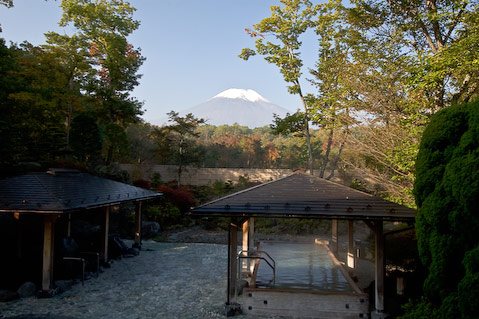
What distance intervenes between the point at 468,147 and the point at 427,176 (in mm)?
801

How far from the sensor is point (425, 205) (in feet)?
18.0

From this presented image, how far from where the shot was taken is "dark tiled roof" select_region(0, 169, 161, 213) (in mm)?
7547

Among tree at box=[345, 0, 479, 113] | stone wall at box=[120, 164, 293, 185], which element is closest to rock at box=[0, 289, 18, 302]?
tree at box=[345, 0, 479, 113]

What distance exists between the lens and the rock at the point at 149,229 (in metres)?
16.4

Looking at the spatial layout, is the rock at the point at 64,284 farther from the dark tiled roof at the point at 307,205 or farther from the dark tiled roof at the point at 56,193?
the dark tiled roof at the point at 307,205

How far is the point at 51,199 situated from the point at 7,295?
232 centimetres

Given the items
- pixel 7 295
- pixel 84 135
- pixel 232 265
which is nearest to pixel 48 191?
pixel 7 295

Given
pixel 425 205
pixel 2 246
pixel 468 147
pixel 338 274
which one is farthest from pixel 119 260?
pixel 468 147

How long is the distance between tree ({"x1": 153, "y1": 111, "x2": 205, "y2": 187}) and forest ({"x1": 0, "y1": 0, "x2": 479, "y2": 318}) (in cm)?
10

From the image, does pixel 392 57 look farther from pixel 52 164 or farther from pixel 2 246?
pixel 52 164

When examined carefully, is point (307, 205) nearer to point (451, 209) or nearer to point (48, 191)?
point (451, 209)

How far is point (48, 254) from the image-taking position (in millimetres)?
7691

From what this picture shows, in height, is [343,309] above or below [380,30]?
below

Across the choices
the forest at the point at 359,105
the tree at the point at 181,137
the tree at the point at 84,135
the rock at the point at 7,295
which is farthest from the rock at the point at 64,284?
the tree at the point at 181,137
